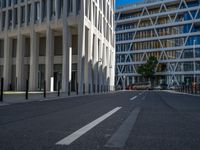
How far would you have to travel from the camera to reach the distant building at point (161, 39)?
222ft

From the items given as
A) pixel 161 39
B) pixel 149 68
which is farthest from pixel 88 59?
pixel 161 39

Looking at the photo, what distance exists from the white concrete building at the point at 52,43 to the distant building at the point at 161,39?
33226 mm

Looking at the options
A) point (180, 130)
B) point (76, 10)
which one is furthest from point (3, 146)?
point (76, 10)

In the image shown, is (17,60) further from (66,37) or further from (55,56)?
(66,37)

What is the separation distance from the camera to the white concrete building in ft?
108

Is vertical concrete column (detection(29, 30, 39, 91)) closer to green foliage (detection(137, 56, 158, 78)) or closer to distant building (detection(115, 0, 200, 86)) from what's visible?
green foliage (detection(137, 56, 158, 78))

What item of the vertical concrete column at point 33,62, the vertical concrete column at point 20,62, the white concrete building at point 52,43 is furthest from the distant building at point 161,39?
the vertical concrete column at point 20,62

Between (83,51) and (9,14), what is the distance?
17309 millimetres

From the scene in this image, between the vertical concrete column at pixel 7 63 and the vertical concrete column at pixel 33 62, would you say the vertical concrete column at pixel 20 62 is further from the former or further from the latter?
the vertical concrete column at pixel 7 63

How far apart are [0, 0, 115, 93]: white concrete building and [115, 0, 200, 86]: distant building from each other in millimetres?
33226

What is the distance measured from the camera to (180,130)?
4414 millimetres

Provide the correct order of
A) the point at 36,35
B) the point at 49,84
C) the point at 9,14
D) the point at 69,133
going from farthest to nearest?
1. the point at 9,14
2. the point at 36,35
3. the point at 49,84
4. the point at 69,133

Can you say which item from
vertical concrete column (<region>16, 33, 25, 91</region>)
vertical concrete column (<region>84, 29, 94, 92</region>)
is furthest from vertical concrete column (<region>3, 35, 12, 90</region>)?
vertical concrete column (<region>84, 29, 94, 92</region>)

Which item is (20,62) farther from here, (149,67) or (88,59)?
(149,67)
